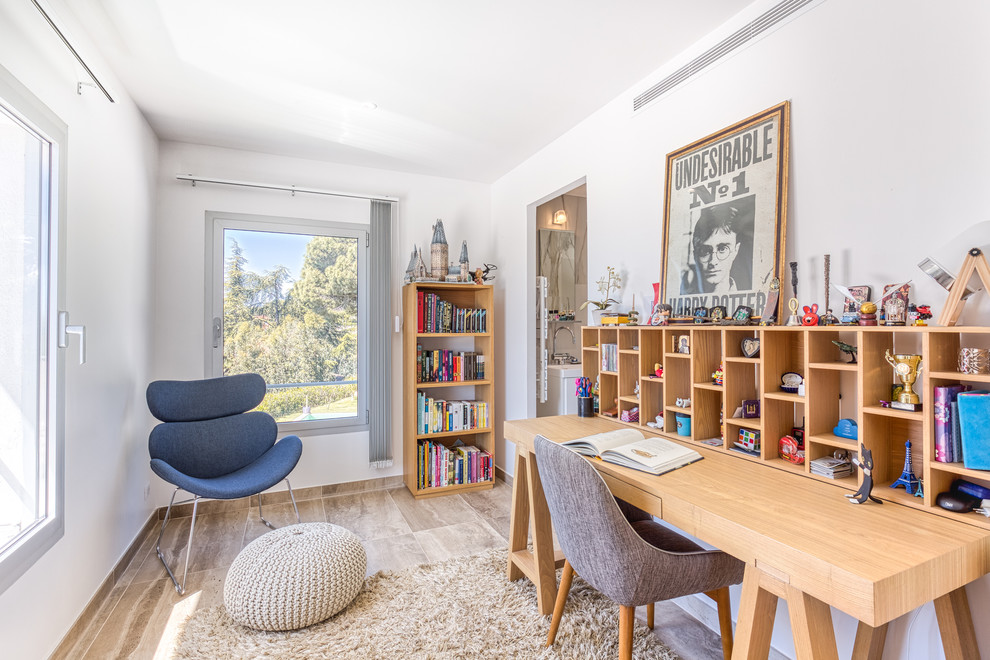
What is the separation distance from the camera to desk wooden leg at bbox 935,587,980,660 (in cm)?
122

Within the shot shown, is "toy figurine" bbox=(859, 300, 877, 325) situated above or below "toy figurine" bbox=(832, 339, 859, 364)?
above

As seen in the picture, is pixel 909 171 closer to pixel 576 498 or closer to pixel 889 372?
pixel 889 372

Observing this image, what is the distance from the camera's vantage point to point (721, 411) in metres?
2.03

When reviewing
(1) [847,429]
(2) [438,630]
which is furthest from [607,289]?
(2) [438,630]

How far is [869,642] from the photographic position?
134 cm

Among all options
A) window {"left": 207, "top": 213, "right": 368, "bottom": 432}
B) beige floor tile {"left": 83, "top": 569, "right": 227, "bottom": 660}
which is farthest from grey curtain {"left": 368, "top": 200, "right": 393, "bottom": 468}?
beige floor tile {"left": 83, "top": 569, "right": 227, "bottom": 660}

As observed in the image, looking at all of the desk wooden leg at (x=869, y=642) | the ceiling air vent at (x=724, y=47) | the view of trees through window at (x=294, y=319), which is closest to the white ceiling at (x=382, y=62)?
the ceiling air vent at (x=724, y=47)

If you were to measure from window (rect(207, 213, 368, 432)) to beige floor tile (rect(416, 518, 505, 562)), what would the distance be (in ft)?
3.89

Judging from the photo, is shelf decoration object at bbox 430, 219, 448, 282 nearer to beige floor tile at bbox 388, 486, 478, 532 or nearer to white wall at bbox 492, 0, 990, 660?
beige floor tile at bbox 388, 486, 478, 532

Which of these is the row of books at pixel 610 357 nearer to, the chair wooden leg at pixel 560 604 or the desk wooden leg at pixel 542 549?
the desk wooden leg at pixel 542 549

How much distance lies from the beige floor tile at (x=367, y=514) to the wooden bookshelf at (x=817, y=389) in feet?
5.42

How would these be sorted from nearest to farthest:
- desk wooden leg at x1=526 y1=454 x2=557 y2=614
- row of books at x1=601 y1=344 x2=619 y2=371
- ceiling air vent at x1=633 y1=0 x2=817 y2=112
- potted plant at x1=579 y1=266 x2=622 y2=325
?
ceiling air vent at x1=633 y1=0 x2=817 y2=112
desk wooden leg at x1=526 y1=454 x2=557 y2=614
row of books at x1=601 y1=344 x2=619 y2=371
potted plant at x1=579 y1=266 x2=622 y2=325

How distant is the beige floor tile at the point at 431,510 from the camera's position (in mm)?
3074

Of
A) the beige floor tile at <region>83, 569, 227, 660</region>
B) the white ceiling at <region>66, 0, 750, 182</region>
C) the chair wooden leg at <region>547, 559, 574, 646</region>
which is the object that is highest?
the white ceiling at <region>66, 0, 750, 182</region>
